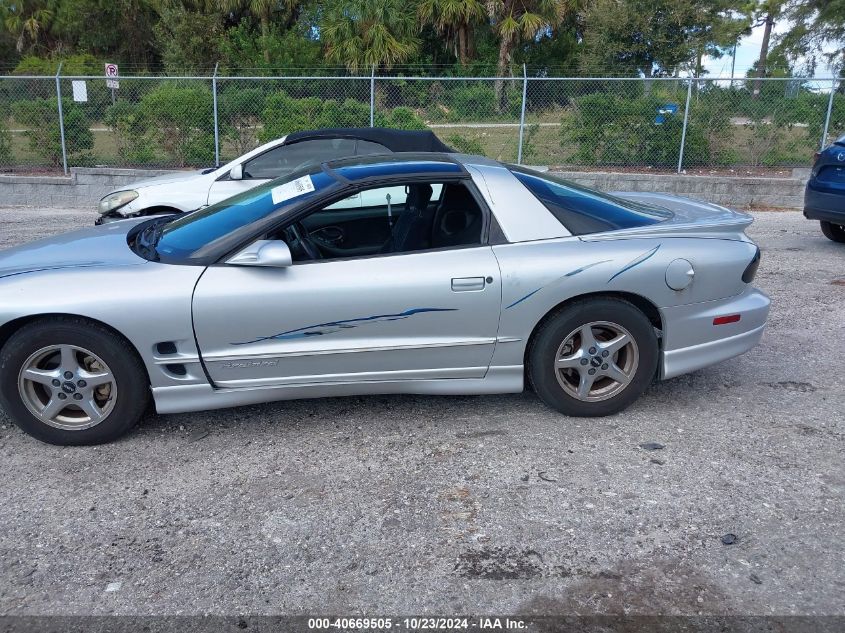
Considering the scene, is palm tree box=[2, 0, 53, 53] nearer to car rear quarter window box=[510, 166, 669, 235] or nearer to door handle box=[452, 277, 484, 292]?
car rear quarter window box=[510, 166, 669, 235]

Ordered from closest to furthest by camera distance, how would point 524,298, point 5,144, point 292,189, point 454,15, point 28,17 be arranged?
point 524,298, point 292,189, point 5,144, point 454,15, point 28,17

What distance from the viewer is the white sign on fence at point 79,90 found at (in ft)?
43.5

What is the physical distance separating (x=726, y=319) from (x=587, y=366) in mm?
889

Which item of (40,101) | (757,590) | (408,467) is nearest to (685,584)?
(757,590)

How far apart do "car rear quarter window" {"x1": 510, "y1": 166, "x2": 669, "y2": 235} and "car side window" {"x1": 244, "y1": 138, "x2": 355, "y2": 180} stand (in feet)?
12.8

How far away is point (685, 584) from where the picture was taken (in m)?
2.86

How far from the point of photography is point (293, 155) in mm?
7965

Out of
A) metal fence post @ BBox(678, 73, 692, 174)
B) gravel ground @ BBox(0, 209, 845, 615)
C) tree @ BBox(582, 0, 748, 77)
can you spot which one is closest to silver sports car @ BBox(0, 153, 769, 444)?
gravel ground @ BBox(0, 209, 845, 615)

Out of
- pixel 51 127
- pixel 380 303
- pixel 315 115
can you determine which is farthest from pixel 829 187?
pixel 51 127

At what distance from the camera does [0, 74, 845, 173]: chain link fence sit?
43.6 ft

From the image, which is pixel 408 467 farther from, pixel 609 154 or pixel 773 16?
pixel 773 16

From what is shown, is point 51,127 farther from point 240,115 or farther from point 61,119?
point 240,115

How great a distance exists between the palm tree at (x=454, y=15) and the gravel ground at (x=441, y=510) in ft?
73.5

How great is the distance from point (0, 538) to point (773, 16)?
1304 inches
